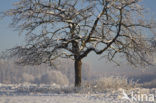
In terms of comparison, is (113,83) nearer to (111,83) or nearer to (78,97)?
(111,83)

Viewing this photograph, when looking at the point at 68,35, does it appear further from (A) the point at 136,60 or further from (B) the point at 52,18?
(A) the point at 136,60

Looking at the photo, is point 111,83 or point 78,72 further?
point 78,72

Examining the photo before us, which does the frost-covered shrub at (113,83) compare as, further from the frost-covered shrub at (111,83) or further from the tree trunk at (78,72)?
the tree trunk at (78,72)

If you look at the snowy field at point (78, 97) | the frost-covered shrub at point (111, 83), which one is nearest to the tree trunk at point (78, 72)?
the frost-covered shrub at point (111, 83)

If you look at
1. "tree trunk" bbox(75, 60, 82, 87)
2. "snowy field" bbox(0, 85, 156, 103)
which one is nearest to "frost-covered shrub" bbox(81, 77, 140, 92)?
"tree trunk" bbox(75, 60, 82, 87)

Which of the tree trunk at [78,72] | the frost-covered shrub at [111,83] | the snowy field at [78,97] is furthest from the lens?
the tree trunk at [78,72]

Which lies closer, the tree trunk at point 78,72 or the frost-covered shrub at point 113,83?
the frost-covered shrub at point 113,83

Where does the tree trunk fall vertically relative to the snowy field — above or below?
above

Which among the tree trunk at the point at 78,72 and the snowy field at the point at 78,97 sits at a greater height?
the tree trunk at the point at 78,72

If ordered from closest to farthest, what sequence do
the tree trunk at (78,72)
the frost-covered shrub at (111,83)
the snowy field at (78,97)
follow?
1. the snowy field at (78,97)
2. the frost-covered shrub at (111,83)
3. the tree trunk at (78,72)

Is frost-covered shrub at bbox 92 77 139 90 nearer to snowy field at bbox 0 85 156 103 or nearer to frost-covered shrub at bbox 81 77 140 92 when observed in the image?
frost-covered shrub at bbox 81 77 140 92

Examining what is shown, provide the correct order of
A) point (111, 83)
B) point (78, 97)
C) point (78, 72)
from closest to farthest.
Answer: point (78, 97) → point (111, 83) → point (78, 72)

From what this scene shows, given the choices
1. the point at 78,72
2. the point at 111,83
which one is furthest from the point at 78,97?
the point at 78,72

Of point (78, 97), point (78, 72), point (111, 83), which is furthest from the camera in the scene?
point (78, 72)
